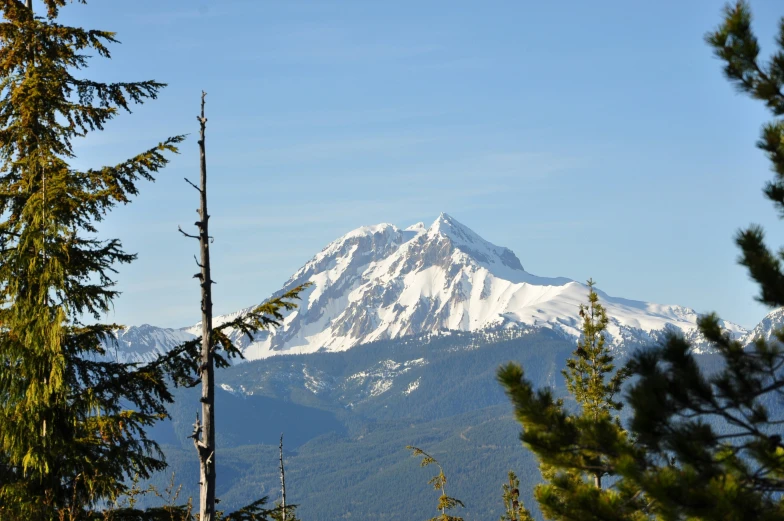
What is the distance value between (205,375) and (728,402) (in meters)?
7.42

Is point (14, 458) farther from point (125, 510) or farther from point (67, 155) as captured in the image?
point (67, 155)

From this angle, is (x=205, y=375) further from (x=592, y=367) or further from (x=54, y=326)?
(x=592, y=367)

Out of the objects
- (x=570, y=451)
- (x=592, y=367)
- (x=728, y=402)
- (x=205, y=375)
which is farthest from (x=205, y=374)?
(x=592, y=367)

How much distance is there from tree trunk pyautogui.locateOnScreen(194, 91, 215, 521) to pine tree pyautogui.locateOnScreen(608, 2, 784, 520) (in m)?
6.02

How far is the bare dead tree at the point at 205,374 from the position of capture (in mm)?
13625

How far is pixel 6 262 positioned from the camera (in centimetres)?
1561

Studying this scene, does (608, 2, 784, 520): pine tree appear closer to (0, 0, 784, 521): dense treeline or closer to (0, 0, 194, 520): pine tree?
(0, 0, 784, 521): dense treeline

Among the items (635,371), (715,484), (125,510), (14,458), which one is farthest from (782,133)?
(14,458)

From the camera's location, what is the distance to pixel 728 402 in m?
10.5

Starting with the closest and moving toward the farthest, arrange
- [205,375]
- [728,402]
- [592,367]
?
[728,402]
[205,375]
[592,367]

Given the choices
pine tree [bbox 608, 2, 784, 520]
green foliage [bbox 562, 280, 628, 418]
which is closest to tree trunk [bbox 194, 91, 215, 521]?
pine tree [bbox 608, 2, 784, 520]

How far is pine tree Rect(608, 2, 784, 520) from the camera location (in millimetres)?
9734

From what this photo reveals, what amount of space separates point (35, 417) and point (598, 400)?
72.6 ft

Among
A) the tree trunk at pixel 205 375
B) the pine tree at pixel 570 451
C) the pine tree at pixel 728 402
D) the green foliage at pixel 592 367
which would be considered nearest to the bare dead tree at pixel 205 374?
the tree trunk at pixel 205 375
